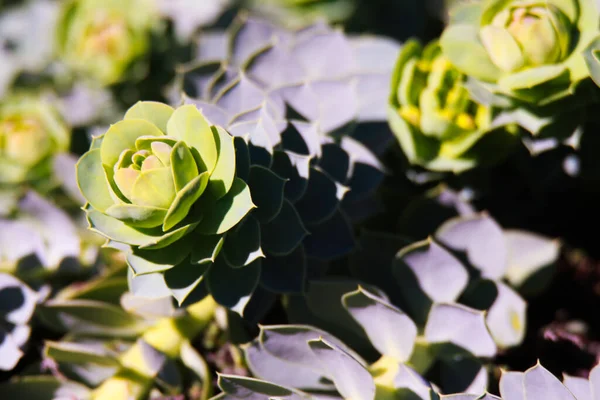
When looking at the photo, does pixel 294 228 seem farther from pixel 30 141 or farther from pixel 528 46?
pixel 30 141

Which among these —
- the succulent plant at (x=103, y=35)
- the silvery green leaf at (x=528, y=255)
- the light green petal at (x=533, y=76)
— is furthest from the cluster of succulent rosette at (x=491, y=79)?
the succulent plant at (x=103, y=35)

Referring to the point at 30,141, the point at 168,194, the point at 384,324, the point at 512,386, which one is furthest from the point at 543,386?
the point at 30,141

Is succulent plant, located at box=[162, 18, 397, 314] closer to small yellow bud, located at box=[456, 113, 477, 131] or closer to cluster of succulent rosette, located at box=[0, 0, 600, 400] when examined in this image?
cluster of succulent rosette, located at box=[0, 0, 600, 400]

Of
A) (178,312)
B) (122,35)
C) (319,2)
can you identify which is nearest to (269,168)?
(178,312)

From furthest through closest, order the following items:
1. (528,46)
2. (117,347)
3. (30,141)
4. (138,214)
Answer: (30,141)
(117,347)
(528,46)
(138,214)

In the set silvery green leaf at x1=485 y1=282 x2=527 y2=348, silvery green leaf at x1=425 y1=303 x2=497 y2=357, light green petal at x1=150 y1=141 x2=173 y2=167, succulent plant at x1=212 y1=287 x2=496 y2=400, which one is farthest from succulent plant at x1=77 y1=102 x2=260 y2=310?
silvery green leaf at x1=485 y1=282 x2=527 y2=348

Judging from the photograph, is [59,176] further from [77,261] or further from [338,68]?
[338,68]
